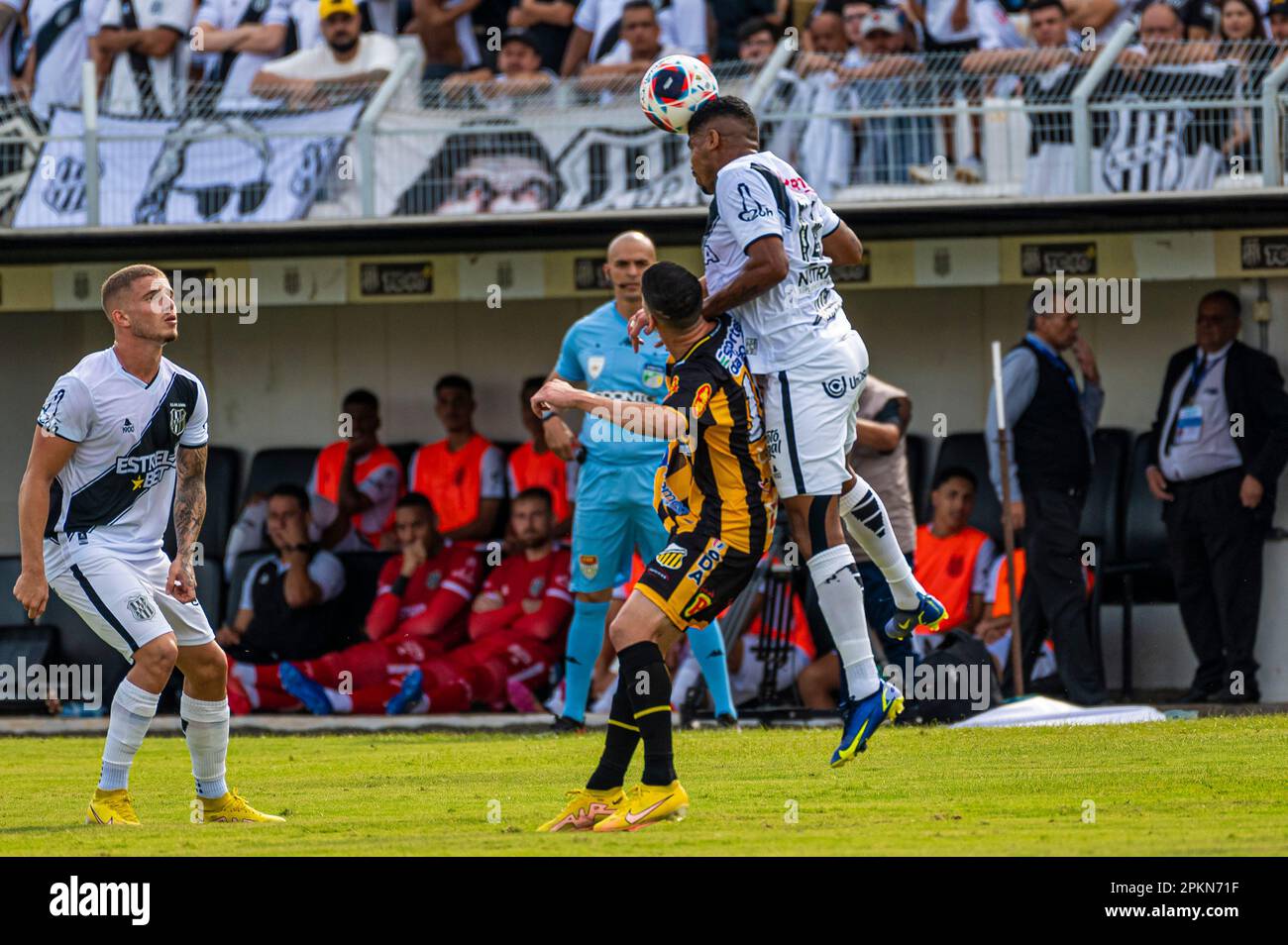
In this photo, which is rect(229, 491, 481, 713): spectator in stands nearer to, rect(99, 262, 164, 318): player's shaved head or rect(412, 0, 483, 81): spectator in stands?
rect(412, 0, 483, 81): spectator in stands

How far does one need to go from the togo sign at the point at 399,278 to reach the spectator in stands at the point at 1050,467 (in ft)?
13.6

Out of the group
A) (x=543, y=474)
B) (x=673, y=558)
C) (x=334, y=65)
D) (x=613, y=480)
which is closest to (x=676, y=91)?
(x=673, y=558)

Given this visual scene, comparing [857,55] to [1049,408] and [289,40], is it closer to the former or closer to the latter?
[1049,408]

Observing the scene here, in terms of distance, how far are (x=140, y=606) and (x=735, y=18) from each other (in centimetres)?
791

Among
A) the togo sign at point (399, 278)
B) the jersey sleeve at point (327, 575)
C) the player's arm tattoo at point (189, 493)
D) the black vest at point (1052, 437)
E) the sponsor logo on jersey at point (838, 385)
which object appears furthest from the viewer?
the togo sign at point (399, 278)

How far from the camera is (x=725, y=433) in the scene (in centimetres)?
699

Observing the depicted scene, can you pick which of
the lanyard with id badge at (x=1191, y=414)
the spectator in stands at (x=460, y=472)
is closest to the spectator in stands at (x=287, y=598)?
the spectator in stands at (x=460, y=472)

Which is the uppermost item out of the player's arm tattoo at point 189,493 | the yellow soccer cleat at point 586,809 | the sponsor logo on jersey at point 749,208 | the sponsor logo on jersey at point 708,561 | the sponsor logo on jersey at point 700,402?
the sponsor logo on jersey at point 749,208

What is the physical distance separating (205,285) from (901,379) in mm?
5004

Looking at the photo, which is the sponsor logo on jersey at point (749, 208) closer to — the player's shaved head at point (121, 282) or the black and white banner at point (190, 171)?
the player's shaved head at point (121, 282)

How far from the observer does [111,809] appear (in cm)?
768

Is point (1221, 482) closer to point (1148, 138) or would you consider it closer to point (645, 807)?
point (1148, 138)

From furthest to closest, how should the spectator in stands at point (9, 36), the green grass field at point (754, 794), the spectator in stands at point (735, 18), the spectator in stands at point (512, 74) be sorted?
the spectator in stands at point (9, 36) → the spectator in stands at point (735, 18) → the spectator in stands at point (512, 74) → the green grass field at point (754, 794)

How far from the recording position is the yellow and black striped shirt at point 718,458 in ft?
22.8
